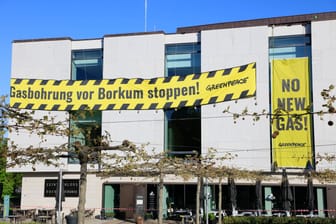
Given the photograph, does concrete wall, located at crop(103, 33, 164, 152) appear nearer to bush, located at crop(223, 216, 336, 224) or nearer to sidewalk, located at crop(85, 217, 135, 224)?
sidewalk, located at crop(85, 217, 135, 224)

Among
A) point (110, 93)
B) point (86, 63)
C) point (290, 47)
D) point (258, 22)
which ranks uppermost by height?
point (258, 22)

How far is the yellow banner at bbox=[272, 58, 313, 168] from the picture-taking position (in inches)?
1186

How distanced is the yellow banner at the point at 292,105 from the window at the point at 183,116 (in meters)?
4.94

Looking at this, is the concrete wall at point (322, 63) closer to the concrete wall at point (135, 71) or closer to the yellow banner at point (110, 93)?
the yellow banner at point (110, 93)

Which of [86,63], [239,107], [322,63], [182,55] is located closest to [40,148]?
[239,107]

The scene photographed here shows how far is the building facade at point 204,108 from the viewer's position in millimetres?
30438

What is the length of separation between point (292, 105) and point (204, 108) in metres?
5.42

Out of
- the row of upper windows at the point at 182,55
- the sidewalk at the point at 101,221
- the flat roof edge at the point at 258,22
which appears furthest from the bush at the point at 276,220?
the flat roof edge at the point at 258,22

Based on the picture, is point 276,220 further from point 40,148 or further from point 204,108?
point 40,148

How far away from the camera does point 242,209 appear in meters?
31.9

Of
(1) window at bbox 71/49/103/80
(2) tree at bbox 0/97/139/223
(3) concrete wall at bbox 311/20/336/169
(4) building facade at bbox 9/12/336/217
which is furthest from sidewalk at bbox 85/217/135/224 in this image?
(2) tree at bbox 0/97/139/223

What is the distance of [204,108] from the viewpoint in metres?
32.1

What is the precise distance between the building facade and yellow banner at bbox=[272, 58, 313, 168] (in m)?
0.06

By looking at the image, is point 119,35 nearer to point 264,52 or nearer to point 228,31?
point 228,31
